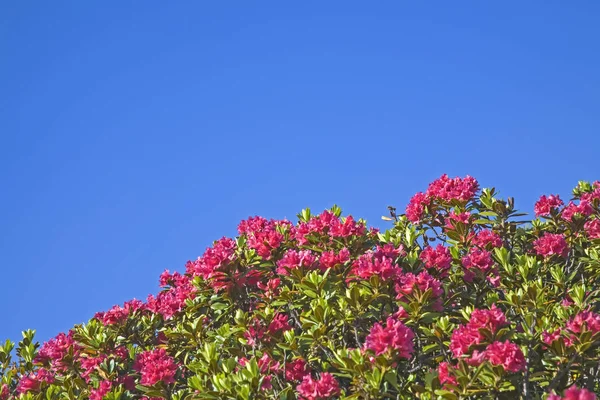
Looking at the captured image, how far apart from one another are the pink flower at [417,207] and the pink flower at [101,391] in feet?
13.9

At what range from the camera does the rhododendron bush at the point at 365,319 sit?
19.7 ft

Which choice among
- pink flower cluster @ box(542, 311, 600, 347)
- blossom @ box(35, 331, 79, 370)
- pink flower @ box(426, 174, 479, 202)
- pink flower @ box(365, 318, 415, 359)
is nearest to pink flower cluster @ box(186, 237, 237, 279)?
blossom @ box(35, 331, 79, 370)

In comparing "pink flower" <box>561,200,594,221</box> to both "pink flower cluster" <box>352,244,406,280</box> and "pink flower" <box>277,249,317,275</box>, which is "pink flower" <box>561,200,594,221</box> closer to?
"pink flower cluster" <box>352,244,406,280</box>

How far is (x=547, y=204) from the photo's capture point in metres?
9.44

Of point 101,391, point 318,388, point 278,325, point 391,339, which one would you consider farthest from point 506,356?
point 101,391

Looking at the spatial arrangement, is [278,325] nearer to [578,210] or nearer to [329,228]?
[329,228]

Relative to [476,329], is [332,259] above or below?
above

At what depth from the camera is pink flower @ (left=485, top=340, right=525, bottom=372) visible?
564 cm

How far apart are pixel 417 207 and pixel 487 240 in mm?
1128

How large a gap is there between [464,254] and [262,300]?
7.94ft

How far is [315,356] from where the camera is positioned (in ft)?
23.9

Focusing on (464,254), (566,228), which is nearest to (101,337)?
(464,254)

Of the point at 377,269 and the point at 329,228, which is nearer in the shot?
the point at 377,269

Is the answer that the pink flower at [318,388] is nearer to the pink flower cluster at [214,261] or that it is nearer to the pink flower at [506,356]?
the pink flower at [506,356]
